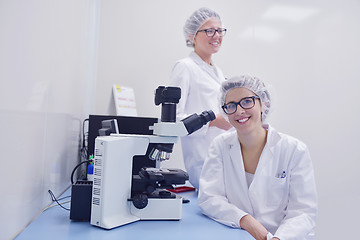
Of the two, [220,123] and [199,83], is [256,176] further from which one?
[199,83]

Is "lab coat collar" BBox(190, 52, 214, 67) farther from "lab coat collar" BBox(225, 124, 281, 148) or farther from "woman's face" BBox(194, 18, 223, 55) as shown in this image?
"lab coat collar" BBox(225, 124, 281, 148)

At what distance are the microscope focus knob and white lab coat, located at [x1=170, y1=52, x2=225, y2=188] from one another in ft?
2.47

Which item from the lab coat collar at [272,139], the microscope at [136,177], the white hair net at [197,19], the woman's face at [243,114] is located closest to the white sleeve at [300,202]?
the lab coat collar at [272,139]

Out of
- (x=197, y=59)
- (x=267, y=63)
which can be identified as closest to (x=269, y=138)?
(x=197, y=59)

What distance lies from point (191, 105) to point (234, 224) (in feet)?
3.04

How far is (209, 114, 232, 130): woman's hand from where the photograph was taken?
1735mm

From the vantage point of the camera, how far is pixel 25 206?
931mm

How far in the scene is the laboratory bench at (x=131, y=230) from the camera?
2.87 feet

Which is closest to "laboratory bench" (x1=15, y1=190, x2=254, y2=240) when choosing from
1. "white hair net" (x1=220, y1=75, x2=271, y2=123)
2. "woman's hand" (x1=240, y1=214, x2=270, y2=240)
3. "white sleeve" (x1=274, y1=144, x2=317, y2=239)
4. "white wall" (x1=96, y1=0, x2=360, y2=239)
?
"woman's hand" (x1=240, y1=214, x2=270, y2=240)

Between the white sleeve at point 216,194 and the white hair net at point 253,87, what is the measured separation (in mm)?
253

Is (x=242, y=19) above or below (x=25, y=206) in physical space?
above

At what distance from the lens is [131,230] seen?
93 cm

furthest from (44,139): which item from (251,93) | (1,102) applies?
(251,93)

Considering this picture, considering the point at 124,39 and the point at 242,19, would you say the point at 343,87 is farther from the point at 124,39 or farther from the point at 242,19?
the point at 124,39
